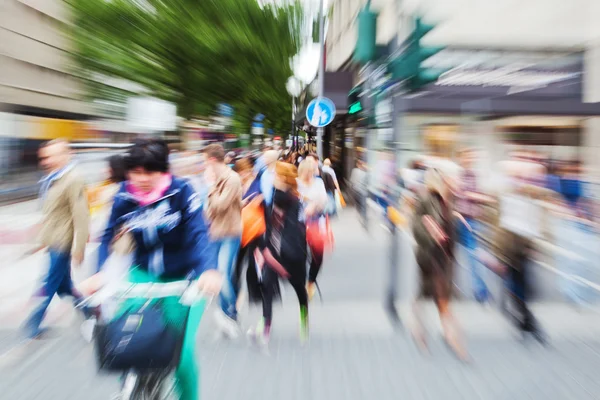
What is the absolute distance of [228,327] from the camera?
543 centimetres

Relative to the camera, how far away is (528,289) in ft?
18.4

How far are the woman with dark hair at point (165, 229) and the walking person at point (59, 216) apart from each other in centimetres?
197

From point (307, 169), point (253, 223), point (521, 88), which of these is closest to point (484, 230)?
point (307, 169)

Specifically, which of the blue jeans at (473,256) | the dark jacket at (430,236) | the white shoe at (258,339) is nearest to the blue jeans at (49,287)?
the white shoe at (258,339)

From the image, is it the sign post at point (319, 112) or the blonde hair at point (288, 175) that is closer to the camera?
the blonde hair at point (288, 175)

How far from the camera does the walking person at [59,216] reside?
16.6 ft

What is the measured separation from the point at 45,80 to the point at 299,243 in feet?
141

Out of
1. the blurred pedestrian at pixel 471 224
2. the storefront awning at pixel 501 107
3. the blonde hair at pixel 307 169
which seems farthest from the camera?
the storefront awning at pixel 501 107

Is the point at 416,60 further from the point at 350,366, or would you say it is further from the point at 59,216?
the point at 59,216

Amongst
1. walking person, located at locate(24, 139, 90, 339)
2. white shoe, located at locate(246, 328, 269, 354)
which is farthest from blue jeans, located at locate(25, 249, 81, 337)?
white shoe, located at locate(246, 328, 269, 354)

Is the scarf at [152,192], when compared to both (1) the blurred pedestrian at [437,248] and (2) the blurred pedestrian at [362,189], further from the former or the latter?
(2) the blurred pedestrian at [362,189]

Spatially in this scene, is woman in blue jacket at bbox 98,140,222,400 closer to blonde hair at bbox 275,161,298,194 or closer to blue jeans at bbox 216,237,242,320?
blonde hair at bbox 275,161,298,194

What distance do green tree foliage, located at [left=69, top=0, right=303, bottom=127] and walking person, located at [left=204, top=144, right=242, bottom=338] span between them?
74.1ft

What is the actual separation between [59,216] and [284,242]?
6.07 ft
